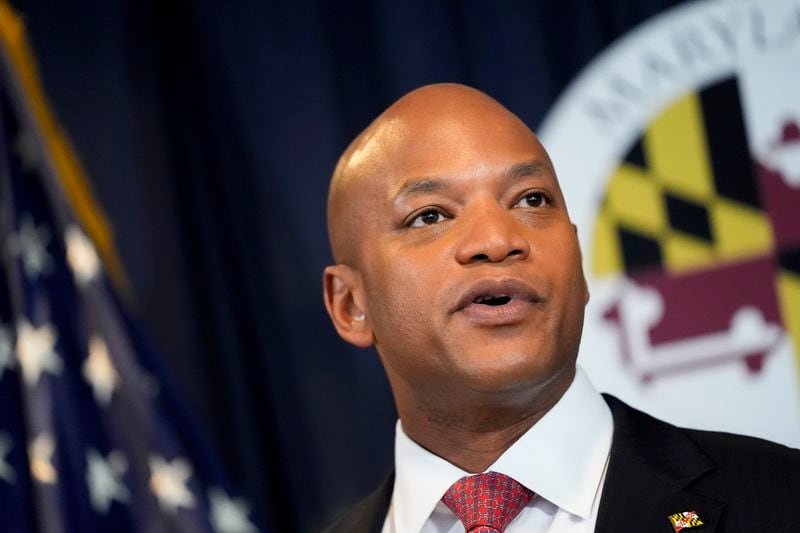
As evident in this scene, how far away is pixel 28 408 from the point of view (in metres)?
2.88

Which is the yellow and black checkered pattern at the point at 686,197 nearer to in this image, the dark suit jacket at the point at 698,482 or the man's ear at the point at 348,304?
the man's ear at the point at 348,304

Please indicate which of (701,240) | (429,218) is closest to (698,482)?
(429,218)

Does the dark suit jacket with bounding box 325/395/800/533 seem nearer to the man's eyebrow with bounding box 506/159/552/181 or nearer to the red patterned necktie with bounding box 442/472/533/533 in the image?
the red patterned necktie with bounding box 442/472/533/533

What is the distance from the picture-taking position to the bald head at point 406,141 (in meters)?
1.84

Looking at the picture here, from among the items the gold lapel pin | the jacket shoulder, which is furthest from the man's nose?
the jacket shoulder

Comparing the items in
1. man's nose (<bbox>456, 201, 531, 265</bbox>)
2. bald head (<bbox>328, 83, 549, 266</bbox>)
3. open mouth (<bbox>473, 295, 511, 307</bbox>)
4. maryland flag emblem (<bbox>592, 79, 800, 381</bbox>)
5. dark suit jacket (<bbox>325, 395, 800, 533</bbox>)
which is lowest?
dark suit jacket (<bbox>325, 395, 800, 533</bbox>)

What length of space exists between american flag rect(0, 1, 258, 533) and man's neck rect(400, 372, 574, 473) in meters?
1.24

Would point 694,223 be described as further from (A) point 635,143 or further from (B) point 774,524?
(B) point 774,524

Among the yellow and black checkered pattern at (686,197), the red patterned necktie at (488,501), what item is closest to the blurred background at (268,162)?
the yellow and black checkered pattern at (686,197)

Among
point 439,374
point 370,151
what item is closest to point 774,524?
point 439,374

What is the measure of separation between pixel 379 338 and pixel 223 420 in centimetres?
160

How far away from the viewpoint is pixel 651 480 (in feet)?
5.38

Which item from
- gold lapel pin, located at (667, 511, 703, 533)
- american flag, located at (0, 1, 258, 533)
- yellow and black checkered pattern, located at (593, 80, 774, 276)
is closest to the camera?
gold lapel pin, located at (667, 511, 703, 533)

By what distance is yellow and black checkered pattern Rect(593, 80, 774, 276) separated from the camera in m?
3.01
